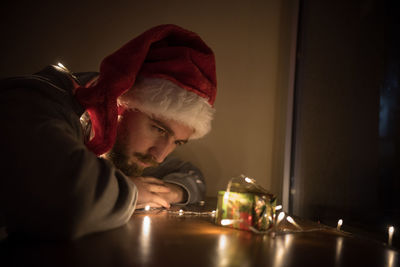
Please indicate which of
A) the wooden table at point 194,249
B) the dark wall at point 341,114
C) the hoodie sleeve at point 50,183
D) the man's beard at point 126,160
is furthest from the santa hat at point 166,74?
the dark wall at point 341,114

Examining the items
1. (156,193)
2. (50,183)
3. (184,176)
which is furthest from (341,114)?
(50,183)

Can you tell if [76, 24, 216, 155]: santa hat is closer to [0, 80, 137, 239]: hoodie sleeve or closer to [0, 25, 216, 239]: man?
[0, 25, 216, 239]: man

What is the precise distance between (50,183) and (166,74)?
615 mm

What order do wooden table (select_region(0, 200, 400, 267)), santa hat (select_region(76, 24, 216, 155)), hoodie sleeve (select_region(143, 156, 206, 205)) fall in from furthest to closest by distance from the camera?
hoodie sleeve (select_region(143, 156, 206, 205))
santa hat (select_region(76, 24, 216, 155))
wooden table (select_region(0, 200, 400, 267))

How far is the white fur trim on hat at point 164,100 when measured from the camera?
104cm

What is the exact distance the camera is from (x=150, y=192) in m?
0.99

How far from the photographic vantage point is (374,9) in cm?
105

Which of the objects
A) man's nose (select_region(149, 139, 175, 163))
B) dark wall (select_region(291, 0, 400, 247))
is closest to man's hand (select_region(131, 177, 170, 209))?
man's nose (select_region(149, 139, 175, 163))

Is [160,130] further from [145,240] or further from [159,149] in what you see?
[145,240]

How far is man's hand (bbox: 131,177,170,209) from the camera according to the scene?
0.95 meters

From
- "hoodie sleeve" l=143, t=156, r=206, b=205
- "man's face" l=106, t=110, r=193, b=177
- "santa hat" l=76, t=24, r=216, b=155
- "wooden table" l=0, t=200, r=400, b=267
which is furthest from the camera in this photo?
"hoodie sleeve" l=143, t=156, r=206, b=205

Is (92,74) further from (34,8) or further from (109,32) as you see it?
(34,8)

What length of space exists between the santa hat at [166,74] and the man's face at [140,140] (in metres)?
0.04

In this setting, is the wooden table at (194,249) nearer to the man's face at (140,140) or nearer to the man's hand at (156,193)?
the man's hand at (156,193)
